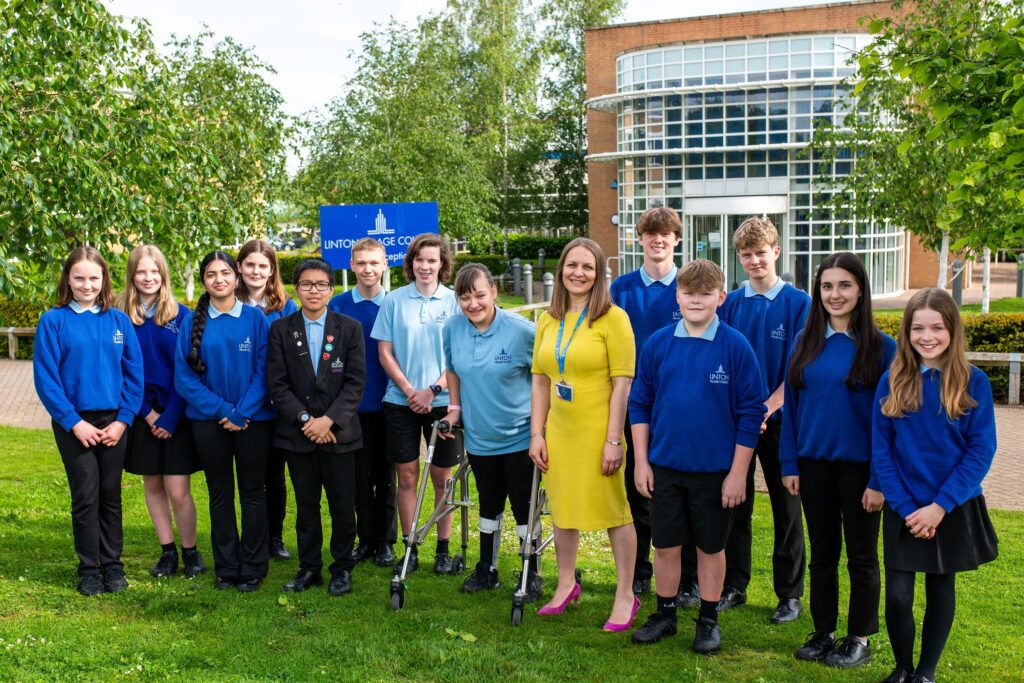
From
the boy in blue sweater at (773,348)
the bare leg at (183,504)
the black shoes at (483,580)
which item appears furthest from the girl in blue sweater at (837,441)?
the bare leg at (183,504)

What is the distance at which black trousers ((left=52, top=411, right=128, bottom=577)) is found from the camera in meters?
6.05

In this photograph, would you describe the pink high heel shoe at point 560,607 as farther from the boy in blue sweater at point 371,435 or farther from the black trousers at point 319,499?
the boy in blue sweater at point 371,435

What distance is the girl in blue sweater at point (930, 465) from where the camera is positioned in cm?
442

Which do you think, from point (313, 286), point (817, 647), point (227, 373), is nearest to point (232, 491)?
point (227, 373)

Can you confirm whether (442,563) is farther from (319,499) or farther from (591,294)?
Answer: (591,294)

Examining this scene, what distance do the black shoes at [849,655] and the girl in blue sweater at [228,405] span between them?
11.1 ft

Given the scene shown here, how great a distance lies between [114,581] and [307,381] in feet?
5.72

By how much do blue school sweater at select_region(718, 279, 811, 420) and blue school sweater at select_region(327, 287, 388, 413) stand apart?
2.34 m

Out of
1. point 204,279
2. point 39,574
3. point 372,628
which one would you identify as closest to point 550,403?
point 372,628

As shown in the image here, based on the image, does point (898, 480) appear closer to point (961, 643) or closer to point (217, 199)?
point (961, 643)

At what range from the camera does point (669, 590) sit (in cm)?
532

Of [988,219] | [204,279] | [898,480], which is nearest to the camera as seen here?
[898,480]

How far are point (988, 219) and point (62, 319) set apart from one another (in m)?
15.1

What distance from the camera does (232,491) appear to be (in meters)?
6.27
